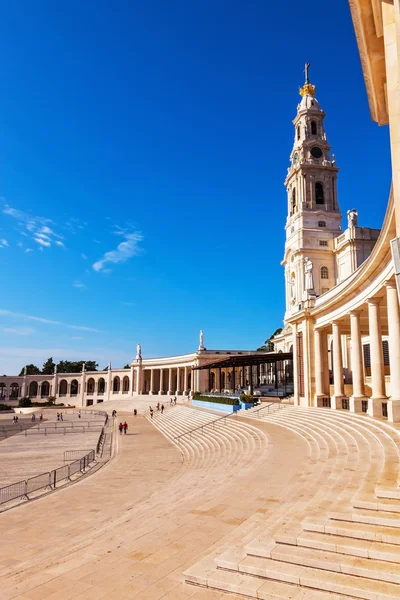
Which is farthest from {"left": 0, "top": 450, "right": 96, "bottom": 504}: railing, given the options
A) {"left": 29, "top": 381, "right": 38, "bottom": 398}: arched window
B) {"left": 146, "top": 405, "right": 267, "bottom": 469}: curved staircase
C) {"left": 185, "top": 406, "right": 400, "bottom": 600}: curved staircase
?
{"left": 29, "top": 381, "right": 38, "bottom": 398}: arched window

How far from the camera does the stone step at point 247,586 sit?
5945mm

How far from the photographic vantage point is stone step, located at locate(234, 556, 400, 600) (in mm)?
5738

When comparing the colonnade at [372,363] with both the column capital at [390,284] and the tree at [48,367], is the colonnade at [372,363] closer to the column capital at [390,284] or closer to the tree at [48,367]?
the column capital at [390,284]

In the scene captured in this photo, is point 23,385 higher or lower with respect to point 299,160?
lower

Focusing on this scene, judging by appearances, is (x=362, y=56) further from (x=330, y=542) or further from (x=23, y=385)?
(x=23, y=385)

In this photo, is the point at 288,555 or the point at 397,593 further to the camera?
the point at 288,555

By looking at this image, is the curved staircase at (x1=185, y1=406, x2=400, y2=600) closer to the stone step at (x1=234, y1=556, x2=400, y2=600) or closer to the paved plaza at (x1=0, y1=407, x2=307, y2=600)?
the stone step at (x1=234, y1=556, x2=400, y2=600)

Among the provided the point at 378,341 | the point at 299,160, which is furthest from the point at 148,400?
the point at 378,341

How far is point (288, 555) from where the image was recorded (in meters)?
6.94

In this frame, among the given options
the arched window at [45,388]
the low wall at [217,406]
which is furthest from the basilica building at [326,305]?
the low wall at [217,406]

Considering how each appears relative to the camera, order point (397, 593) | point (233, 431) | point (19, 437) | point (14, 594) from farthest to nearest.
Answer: point (19, 437), point (233, 431), point (14, 594), point (397, 593)

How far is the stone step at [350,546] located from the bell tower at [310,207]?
4851 cm

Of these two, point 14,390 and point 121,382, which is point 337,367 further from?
point 14,390

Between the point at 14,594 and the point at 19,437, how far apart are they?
1397 inches
